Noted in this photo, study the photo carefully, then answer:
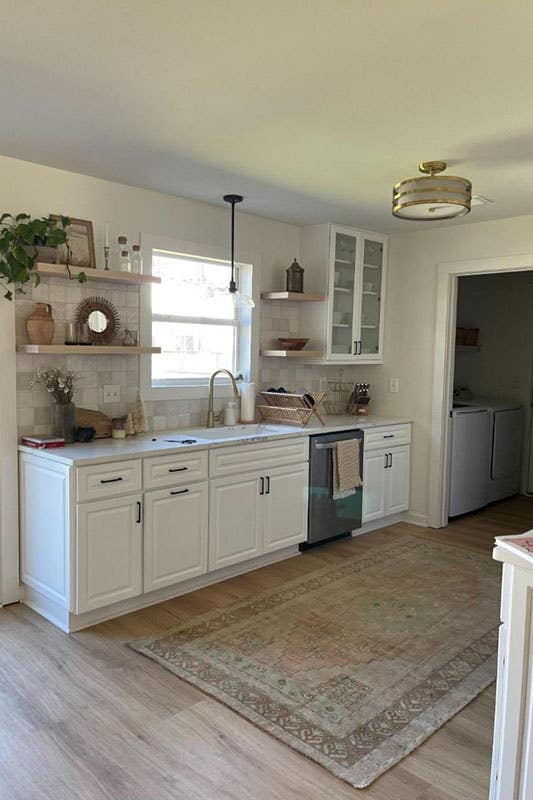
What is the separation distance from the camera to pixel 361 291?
16.1 feet

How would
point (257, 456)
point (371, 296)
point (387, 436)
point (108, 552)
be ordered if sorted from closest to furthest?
point (108, 552) → point (257, 456) → point (387, 436) → point (371, 296)

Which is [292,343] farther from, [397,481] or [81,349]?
[81,349]

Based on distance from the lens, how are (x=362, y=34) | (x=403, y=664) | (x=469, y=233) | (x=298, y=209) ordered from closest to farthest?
(x=362, y=34)
(x=403, y=664)
(x=298, y=209)
(x=469, y=233)

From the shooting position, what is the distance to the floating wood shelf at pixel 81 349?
3131 millimetres

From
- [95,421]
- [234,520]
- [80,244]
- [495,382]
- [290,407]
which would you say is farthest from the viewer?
[495,382]

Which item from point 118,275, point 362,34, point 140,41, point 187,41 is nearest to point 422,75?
point 362,34

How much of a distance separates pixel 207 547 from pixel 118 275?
1638 millimetres

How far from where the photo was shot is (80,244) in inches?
134

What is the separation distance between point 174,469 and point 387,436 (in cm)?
206

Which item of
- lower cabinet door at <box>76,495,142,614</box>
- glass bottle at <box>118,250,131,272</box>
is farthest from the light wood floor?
glass bottle at <box>118,250,131,272</box>

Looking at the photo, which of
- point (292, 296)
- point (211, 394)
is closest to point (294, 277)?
point (292, 296)

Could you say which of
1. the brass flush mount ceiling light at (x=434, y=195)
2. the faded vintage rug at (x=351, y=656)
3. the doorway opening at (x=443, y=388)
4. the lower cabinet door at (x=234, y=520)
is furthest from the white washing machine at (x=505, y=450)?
the brass flush mount ceiling light at (x=434, y=195)

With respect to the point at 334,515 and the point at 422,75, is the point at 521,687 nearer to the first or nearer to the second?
the point at 422,75

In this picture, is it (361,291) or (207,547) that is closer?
(207,547)
